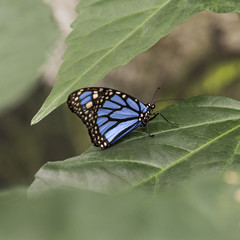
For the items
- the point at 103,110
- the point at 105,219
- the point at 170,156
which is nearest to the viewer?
the point at 105,219

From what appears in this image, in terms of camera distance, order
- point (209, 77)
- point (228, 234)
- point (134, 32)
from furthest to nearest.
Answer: point (209, 77) < point (134, 32) < point (228, 234)

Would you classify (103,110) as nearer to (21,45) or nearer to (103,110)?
(103,110)

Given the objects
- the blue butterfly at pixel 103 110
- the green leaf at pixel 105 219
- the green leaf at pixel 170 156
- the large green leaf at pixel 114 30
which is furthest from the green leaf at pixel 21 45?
the blue butterfly at pixel 103 110

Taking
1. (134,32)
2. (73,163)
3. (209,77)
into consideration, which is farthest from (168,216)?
(209,77)

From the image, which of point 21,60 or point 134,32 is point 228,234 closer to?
point 21,60

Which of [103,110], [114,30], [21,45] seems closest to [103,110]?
[103,110]

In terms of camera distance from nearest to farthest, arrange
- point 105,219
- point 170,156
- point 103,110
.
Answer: point 105,219, point 170,156, point 103,110
